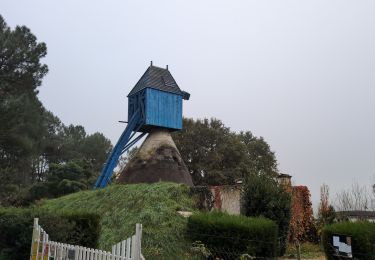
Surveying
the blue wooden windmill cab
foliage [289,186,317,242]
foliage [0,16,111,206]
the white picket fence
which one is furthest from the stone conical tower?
the white picket fence

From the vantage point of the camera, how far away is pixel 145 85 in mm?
21438

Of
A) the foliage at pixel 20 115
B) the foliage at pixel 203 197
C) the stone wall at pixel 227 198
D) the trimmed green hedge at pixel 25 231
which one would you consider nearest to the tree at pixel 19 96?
the foliage at pixel 20 115

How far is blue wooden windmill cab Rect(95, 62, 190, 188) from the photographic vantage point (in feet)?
69.6

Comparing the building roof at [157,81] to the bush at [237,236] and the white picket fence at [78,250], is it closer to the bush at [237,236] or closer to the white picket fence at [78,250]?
the bush at [237,236]

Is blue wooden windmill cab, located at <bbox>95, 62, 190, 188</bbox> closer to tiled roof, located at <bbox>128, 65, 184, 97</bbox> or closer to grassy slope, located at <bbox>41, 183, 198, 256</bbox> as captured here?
tiled roof, located at <bbox>128, 65, 184, 97</bbox>

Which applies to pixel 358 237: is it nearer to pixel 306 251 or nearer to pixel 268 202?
pixel 268 202

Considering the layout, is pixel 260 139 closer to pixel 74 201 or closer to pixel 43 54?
pixel 43 54

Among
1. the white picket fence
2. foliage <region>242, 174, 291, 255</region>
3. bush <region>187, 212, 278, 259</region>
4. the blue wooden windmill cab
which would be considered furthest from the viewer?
the blue wooden windmill cab

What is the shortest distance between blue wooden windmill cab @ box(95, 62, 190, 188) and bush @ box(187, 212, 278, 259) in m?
11.2

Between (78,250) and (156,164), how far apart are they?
1386 centimetres

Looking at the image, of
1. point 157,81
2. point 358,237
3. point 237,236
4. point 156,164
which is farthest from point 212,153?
point 358,237

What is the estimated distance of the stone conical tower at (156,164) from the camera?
19828 mm

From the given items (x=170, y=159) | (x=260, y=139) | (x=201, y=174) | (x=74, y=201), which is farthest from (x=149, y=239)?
(x=260, y=139)

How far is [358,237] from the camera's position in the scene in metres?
9.29
